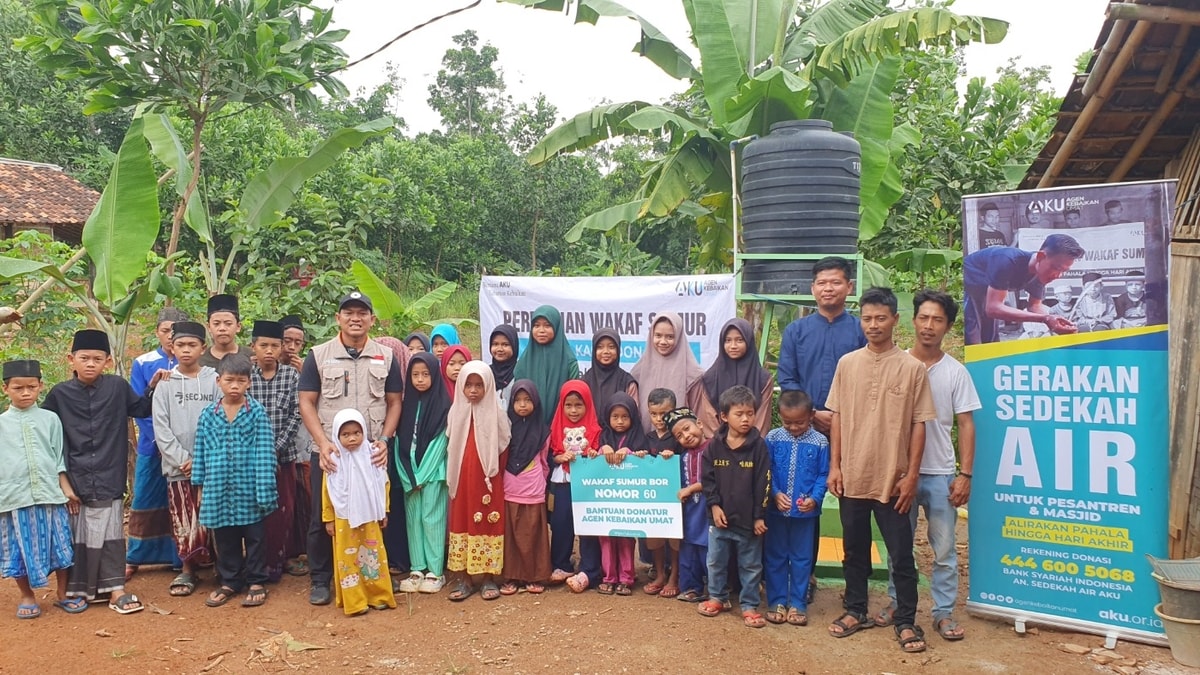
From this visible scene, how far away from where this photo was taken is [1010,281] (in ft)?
12.9

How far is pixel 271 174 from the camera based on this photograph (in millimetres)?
6168

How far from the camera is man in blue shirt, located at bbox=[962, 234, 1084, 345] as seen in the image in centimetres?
382

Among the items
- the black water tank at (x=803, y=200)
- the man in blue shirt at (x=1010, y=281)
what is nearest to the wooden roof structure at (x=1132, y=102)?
the man in blue shirt at (x=1010, y=281)

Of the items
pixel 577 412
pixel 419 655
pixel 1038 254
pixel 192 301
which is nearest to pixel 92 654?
pixel 419 655

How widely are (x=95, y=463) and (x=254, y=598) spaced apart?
1089 millimetres

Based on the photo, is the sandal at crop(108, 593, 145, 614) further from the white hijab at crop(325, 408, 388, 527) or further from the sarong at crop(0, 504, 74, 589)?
the white hijab at crop(325, 408, 388, 527)

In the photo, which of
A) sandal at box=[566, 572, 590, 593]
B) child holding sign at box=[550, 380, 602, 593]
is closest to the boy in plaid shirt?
child holding sign at box=[550, 380, 602, 593]

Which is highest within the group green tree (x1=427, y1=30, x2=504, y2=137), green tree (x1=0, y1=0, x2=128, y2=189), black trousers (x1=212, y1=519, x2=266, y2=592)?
green tree (x1=427, y1=30, x2=504, y2=137)

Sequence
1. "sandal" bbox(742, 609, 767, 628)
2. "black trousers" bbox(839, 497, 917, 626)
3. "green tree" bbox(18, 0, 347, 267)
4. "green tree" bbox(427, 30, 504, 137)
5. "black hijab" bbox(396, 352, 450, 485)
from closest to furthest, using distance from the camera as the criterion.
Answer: "black trousers" bbox(839, 497, 917, 626) → "sandal" bbox(742, 609, 767, 628) → "black hijab" bbox(396, 352, 450, 485) → "green tree" bbox(18, 0, 347, 267) → "green tree" bbox(427, 30, 504, 137)

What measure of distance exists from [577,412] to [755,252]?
1805mm

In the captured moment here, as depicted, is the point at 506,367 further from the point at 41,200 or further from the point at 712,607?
the point at 41,200

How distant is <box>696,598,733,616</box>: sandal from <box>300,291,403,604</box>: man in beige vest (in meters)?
1.80

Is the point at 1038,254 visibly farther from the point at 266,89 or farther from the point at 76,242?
the point at 76,242

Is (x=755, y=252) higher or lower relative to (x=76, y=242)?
lower
